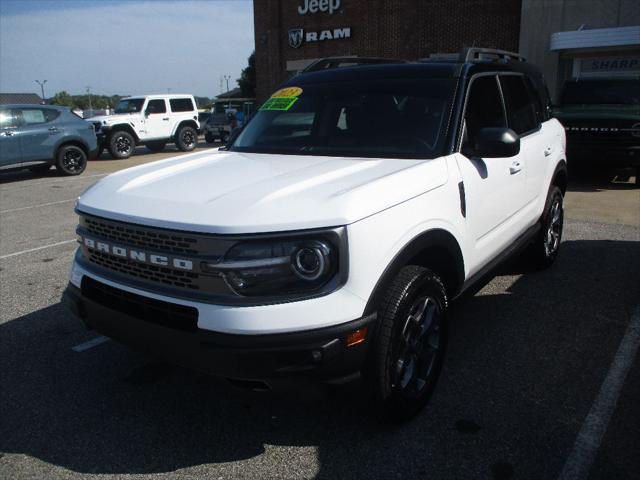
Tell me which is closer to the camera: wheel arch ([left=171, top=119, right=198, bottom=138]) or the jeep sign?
wheel arch ([left=171, top=119, right=198, bottom=138])

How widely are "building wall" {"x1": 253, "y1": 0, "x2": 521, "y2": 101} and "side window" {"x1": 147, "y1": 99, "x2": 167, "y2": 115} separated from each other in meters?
9.26

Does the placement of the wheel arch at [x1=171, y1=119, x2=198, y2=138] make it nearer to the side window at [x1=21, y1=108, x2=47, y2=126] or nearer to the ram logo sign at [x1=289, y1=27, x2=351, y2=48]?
the side window at [x1=21, y1=108, x2=47, y2=126]

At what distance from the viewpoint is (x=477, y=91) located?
3.68 m

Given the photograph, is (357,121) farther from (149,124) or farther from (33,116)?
(149,124)

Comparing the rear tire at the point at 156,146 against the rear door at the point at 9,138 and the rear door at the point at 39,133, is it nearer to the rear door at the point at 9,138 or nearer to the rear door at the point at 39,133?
the rear door at the point at 39,133

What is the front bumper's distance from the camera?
225 cm

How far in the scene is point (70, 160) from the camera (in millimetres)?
13859

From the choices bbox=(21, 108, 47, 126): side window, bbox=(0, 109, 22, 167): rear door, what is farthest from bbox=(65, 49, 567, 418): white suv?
bbox=(21, 108, 47, 126): side window

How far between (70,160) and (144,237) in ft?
41.7

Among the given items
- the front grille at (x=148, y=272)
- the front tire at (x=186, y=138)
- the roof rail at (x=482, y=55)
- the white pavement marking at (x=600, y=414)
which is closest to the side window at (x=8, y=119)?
the front tire at (x=186, y=138)

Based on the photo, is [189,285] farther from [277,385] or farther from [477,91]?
[477,91]

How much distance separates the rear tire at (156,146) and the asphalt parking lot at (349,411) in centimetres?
1640

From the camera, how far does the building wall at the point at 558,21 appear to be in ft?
59.0

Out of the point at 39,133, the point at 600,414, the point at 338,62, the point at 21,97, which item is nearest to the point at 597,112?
the point at 338,62
